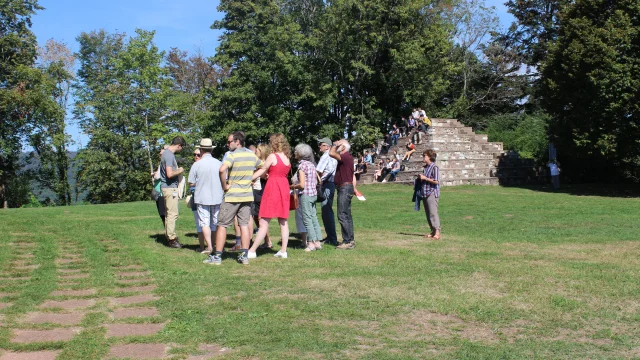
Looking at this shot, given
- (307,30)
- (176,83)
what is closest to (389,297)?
(307,30)

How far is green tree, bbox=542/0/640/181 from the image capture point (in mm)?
26781

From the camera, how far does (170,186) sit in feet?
37.9

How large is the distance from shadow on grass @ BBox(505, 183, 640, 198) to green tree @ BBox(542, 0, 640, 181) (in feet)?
4.16

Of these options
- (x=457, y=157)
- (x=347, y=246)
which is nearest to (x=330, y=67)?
(x=457, y=157)

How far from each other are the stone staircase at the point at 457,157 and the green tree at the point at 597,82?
4.09 metres

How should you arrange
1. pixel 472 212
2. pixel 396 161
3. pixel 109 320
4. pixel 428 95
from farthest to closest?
1. pixel 428 95
2. pixel 396 161
3. pixel 472 212
4. pixel 109 320

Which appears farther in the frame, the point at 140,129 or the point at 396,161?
the point at 140,129

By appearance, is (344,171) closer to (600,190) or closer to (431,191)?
(431,191)

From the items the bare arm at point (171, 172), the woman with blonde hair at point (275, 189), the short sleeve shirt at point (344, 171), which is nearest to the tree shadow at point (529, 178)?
the short sleeve shirt at point (344, 171)

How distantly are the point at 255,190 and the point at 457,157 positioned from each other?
2386 centimetres

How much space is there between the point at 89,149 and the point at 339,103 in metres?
21.3

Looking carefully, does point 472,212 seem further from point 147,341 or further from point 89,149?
point 89,149

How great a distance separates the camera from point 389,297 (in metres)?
6.94

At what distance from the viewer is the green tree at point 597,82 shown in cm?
2678
